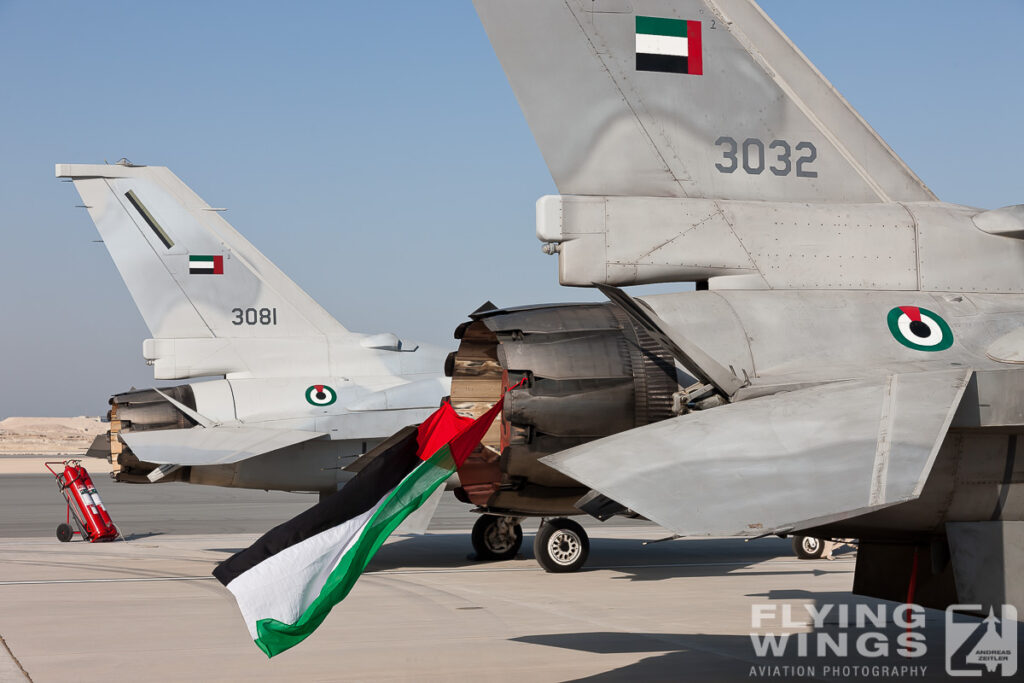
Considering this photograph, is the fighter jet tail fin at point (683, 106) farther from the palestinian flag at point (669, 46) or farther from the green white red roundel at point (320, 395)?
the green white red roundel at point (320, 395)

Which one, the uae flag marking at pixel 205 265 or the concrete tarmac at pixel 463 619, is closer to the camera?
the concrete tarmac at pixel 463 619

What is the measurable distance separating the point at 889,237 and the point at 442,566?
906cm

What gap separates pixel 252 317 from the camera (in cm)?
1677

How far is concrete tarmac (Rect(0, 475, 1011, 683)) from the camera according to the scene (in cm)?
730

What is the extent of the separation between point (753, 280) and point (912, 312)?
0.94 m

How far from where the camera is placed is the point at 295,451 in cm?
1488

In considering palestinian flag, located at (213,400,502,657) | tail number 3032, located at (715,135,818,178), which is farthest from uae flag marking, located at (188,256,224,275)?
tail number 3032, located at (715,135,818,178)

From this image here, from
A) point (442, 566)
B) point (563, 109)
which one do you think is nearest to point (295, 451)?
point (442, 566)

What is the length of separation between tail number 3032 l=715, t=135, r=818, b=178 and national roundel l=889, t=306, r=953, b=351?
1066 millimetres

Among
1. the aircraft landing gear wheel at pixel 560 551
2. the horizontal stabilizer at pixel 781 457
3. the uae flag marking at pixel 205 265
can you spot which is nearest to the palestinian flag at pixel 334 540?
the horizontal stabilizer at pixel 781 457

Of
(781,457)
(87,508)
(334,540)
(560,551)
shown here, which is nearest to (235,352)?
(87,508)

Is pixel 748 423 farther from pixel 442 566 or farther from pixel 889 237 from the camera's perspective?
pixel 442 566

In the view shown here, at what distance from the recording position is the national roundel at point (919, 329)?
5.82 m

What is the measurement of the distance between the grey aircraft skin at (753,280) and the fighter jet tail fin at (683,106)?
0.04ft
